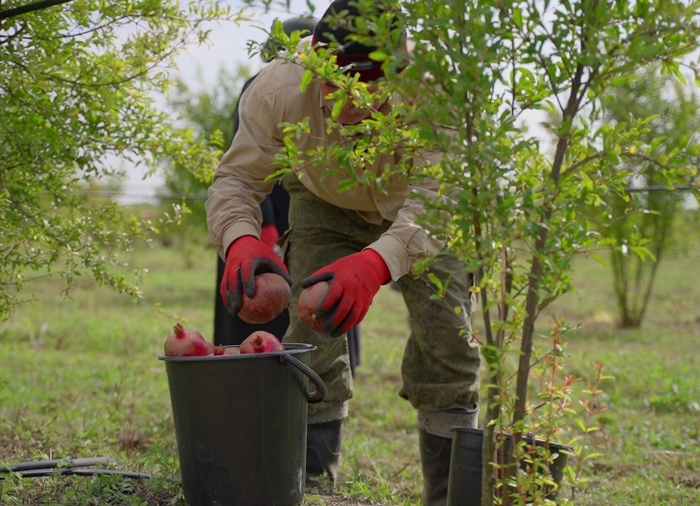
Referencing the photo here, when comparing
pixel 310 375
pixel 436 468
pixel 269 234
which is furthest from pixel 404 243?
pixel 269 234

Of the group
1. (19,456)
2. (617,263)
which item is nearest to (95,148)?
(19,456)

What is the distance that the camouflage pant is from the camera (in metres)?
3.12

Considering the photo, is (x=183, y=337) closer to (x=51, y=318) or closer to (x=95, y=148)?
(x=95, y=148)

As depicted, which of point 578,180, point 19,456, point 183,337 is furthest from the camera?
point 19,456

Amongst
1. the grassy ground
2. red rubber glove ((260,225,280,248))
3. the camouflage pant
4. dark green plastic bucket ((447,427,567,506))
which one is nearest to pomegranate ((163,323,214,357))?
the grassy ground

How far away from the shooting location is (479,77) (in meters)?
1.72

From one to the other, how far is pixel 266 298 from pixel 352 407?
123 inches

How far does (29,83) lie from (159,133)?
0.57 meters

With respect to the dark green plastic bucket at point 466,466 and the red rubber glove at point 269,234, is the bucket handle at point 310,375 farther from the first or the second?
the red rubber glove at point 269,234

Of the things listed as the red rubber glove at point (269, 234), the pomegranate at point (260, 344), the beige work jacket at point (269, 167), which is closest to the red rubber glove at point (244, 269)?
the beige work jacket at point (269, 167)

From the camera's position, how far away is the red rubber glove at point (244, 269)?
8.79 ft

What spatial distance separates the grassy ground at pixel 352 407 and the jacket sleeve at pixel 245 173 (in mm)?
453

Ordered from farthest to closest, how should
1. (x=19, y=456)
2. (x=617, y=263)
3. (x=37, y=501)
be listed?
(x=617, y=263)
(x=19, y=456)
(x=37, y=501)

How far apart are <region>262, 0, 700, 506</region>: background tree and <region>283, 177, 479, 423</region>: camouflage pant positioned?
1.05 meters
